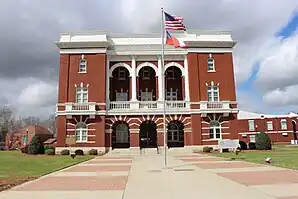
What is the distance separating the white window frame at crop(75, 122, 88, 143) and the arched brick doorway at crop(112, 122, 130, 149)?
12.0ft

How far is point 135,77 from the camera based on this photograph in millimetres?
44000

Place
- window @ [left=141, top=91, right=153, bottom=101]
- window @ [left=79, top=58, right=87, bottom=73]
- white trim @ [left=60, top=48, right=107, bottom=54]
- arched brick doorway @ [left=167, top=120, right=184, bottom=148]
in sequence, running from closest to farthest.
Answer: white trim @ [left=60, top=48, right=107, bottom=54] → window @ [left=79, top=58, right=87, bottom=73] → arched brick doorway @ [left=167, top=120, right=184, bottom=148] → window @ [left=141, top=91, right=153, bottom=101]

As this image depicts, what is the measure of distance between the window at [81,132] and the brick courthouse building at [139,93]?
12cm

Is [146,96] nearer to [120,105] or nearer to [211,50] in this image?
[120,105]

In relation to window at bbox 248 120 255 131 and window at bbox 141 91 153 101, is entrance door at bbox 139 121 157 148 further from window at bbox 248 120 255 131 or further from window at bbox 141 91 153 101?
window at bbox 248 120 255 131

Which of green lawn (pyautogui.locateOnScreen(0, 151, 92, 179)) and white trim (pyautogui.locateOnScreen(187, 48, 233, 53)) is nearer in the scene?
green lawn (pyautogui.locateOnScreen(0, 151, 92, 179))

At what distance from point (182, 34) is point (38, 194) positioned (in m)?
37.5

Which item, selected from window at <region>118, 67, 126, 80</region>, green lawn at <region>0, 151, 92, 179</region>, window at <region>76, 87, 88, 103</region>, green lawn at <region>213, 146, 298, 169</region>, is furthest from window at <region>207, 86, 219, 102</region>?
green lawn at <region>0, 151, 92, 179</region>

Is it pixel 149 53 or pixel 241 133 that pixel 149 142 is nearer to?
pixel 149 53

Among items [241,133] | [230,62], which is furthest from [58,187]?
[241,133]

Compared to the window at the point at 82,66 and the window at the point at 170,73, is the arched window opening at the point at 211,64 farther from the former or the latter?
the window at the point at 82,66

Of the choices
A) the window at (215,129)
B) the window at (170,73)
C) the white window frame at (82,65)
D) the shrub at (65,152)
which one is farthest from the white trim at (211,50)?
the shrub at (65,152)

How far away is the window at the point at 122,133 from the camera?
44119mm

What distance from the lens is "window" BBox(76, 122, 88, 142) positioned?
4147cm
